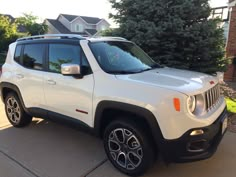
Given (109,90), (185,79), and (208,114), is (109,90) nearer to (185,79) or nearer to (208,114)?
(185,79)

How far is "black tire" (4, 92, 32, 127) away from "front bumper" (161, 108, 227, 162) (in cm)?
303

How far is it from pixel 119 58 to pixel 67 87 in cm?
87

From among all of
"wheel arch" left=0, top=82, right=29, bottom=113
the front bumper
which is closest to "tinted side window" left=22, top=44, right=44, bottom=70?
"wheel arch" left=0, top=82, right=29, bottom=113

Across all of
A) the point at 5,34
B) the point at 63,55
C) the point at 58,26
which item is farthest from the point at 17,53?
the point at 58,26

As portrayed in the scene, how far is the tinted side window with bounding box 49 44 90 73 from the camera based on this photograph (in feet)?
11.8

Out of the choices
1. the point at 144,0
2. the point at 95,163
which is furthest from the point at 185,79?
the point at 144,0

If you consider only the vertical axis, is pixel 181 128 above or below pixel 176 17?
below

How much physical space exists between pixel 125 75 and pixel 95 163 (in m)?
1.33

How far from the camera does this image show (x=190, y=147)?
2.79 metres

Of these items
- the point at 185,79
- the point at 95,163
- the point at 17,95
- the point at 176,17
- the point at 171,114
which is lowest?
the point at 95,163

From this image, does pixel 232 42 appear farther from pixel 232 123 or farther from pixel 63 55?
pixel 63 55

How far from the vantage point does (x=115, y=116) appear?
3.28m

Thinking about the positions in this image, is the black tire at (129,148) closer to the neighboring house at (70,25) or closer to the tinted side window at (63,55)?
the tinted side window at (63,55)

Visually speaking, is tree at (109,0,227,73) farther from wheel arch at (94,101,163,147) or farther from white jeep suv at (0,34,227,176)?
wheel arch at (94,101,163,147)
